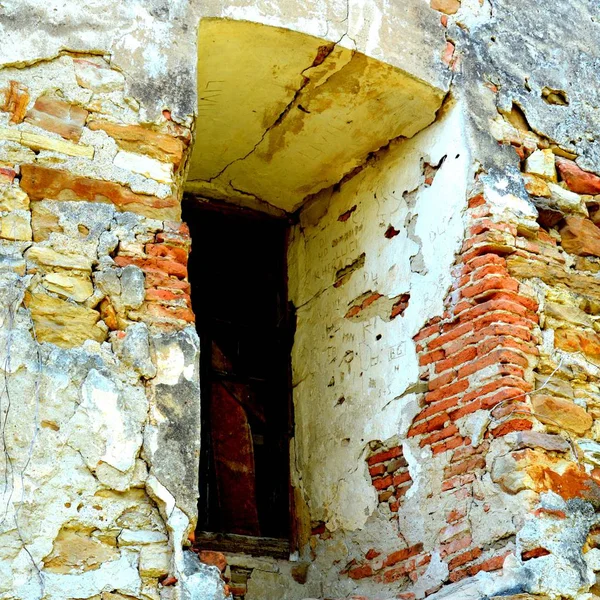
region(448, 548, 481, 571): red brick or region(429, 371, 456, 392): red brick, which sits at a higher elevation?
region(429, 371, 456, 392): red brick

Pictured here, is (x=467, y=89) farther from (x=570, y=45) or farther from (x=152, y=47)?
(x=152, y=47)

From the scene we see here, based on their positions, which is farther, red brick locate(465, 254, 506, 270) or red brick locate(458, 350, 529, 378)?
red brick locate(465, 254, 506, 270)

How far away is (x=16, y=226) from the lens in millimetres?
4133

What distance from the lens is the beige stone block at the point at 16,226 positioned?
13.5 ft

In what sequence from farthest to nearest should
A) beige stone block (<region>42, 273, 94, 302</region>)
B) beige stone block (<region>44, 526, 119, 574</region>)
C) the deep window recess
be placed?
the deep window recess < beige stone block (<region>42, 273, 94, 302</region>) < beige stone block (<region>44, 526, 119, 574</region>)

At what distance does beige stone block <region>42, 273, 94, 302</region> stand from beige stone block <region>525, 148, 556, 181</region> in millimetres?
2328

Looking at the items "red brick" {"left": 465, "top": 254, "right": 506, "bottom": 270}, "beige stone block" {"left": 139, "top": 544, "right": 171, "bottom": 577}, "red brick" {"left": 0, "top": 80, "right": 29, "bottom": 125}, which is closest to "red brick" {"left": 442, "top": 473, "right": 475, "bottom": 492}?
"red brick" {"left": 465, "top": 254, "right": 506, "bottom": 270}

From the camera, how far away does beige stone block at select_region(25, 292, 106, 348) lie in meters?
4.04

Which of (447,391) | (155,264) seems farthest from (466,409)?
(155,264)

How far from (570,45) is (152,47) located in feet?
8.17

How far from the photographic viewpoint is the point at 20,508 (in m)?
3.75

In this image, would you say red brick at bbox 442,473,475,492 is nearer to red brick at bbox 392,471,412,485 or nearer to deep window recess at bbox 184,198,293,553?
red brick at bbox 392,471,412,485

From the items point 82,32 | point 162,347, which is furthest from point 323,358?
point 82,32

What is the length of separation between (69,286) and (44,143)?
609 mm
